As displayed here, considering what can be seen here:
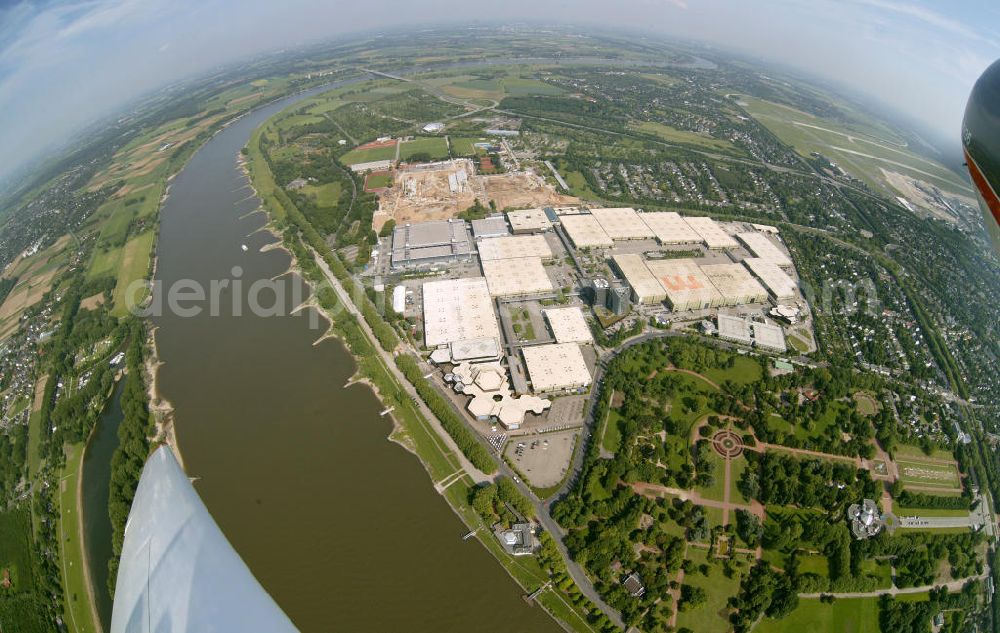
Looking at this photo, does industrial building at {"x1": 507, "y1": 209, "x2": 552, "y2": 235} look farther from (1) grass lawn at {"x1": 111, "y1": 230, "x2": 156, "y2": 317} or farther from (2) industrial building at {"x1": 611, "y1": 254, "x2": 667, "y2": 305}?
(1) grass lawn at {"x1": 111, "y1": 230, "x2": 156, "y2": 317}

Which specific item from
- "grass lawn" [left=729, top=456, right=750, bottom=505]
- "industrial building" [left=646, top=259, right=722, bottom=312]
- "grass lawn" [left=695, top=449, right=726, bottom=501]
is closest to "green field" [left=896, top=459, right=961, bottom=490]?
"grass lawn" [left=729, top=456, right=750, bottom=505]

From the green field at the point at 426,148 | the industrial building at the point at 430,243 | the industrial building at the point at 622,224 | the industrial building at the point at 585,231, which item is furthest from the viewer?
the green field at the point at 426,148

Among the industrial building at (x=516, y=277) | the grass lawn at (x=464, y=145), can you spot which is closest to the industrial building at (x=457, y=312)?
the industrial building at (x=516, y=277)

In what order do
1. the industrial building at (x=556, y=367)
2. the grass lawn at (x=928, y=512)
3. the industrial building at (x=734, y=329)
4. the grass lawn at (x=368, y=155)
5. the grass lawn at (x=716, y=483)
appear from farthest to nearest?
the grass lawn at (x=368, y=155) < the industrial building at (x=734, y=329) < the industrial building at (x=556, y=367) < the grass lawn at (x=716, y=483) < the grass lawn at (x=928, y=512)

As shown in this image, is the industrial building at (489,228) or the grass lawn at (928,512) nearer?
the grass lawn at (928,512)

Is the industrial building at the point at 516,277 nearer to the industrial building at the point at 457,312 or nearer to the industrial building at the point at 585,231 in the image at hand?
the industrial building at the point at 457,312

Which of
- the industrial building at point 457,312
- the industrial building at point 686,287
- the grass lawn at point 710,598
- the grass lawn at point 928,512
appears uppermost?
the industrial building at point 457,312

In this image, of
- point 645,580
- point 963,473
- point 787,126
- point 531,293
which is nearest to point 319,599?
point 645,580
